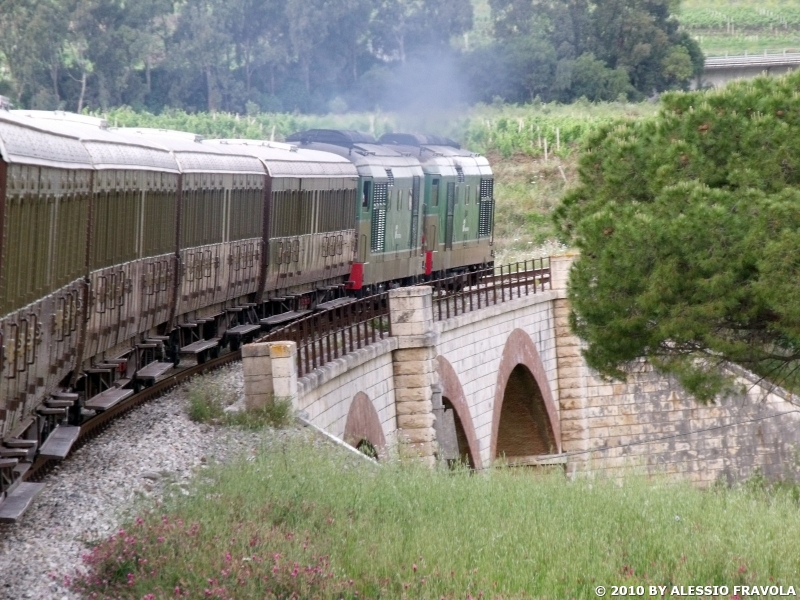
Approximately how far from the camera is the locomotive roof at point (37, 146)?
9720 millimetres

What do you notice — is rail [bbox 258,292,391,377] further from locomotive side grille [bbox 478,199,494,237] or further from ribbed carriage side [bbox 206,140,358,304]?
locomotive side grille [bbox 478,199,494,237]

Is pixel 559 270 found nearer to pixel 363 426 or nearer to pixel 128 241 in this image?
pixel 363 426

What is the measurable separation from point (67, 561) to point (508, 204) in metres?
49.9

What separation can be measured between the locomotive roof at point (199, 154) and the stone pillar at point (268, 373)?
276 cm

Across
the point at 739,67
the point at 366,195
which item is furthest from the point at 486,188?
the point at 739,67

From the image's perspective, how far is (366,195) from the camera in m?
28.9

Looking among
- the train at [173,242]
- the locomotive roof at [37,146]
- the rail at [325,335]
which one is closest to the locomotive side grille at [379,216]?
the train at [173,242]

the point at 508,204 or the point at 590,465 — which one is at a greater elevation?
the point at 508,204

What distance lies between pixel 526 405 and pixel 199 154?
61.8 ft

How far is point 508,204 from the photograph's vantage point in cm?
5938

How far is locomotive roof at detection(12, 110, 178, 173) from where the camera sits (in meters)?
13.6

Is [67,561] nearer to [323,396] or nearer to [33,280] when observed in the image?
[33,280]

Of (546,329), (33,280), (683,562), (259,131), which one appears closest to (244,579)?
(33,280)

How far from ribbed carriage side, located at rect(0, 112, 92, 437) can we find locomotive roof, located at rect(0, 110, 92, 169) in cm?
1
